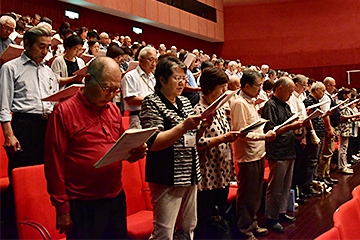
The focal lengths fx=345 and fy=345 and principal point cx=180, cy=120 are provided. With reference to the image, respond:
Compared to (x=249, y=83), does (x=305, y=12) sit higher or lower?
higher

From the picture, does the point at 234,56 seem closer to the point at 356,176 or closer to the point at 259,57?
the point at 259,57

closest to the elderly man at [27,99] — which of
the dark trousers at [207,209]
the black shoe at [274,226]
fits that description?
the dark trousers at [207,209]

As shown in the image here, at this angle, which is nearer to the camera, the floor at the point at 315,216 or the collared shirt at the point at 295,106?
the floor at the point at 315,216

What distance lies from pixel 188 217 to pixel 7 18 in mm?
2724

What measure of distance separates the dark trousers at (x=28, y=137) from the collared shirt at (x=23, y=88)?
0.06 meters

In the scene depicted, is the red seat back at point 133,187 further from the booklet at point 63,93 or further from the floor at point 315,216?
the floor at point 315,216

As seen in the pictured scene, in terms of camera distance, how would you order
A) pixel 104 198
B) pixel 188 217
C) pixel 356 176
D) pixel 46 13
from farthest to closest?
pixel 46 13, pixel 356 176, pixel 188 217, pixel 104 198

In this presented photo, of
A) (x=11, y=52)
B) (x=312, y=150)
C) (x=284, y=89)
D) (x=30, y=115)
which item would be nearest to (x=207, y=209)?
(x=30, y=115)

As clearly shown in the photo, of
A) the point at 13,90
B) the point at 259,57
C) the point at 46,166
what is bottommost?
the point at 46,166

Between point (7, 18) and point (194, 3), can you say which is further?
point (194, 3)

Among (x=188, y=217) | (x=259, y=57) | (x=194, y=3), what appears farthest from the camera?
(x=259, y=57)

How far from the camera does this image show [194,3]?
45.7ft

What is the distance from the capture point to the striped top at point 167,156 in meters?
1.73

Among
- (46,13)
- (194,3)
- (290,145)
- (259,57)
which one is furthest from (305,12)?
(290,145)
